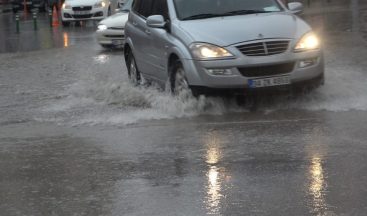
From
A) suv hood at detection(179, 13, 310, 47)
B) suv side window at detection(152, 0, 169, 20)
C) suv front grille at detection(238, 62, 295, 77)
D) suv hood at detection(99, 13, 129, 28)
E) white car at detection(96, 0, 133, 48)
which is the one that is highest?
suv side window at detection(152, 0, 169, 20)

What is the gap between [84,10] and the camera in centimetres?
2703

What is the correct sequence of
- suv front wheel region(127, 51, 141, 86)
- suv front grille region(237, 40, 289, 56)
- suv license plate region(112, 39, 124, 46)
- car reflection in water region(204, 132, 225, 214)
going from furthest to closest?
suv license plate region(112, 39, 124, 46), suv front wheel region(127, 51, 141, 86), suv front grille region(237, 40, 289, 56), car reflection in water region(204, 132, 225, 214)

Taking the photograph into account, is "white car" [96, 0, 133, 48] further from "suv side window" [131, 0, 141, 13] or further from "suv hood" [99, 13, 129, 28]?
"suv side window" [131, 0, 141, 13]

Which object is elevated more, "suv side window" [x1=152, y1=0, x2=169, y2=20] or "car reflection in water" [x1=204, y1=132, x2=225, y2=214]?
"suv side window" [x1=152, y1=0, x2=169, y2=20]

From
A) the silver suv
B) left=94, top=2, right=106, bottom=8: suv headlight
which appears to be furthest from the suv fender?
left=94, top=2, right=106, bottom=8: suv headlight

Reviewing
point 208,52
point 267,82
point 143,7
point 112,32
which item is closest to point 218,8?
point 208,52

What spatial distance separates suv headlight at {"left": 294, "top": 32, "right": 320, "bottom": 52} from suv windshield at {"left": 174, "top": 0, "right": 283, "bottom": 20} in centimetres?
96

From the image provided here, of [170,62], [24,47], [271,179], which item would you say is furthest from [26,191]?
[24,47]

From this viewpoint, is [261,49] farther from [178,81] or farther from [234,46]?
[178,81]

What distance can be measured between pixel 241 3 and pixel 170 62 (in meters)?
1.36

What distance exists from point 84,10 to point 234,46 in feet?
64.1

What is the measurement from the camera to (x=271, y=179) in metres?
5.72

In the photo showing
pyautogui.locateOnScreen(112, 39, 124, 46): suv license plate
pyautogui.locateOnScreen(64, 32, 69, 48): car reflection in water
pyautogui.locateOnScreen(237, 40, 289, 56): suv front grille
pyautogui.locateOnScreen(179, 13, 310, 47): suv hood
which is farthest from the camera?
pyautogui.locateOnScreen(64, 32, 69, 48): car reflection in water

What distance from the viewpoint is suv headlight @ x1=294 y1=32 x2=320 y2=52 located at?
8.52 meters
